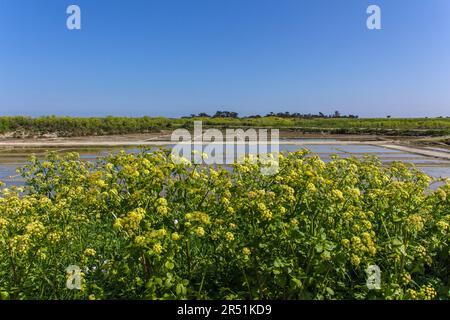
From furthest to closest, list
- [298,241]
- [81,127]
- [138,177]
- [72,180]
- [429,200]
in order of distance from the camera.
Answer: [81,127] < [72,180] < [429,200] < [138,177] < [298,241]

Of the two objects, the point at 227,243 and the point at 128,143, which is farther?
the point at 128,143

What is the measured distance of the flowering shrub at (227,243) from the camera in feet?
8.01

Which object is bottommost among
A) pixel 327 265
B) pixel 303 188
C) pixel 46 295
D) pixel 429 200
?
pixel 46 295

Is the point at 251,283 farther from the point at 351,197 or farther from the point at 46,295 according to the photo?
the point at 46,295

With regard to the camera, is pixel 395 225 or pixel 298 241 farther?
pixel 395 225

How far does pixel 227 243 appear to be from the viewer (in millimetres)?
2721

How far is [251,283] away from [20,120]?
48.3 meters

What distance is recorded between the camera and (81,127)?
43031mm

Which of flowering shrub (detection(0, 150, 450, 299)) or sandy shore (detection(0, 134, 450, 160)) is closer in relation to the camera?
flowering shrub (detection(0, 150, 450, 299))

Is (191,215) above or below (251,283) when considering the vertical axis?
above

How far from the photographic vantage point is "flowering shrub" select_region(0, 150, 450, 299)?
2.44 meters

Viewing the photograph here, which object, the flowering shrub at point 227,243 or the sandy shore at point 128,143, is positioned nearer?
the flowering shrub at point 227,243

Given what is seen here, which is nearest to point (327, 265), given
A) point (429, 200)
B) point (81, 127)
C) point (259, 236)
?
point (259, 236)

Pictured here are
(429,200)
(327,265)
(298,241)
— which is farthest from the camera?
(429,200)
